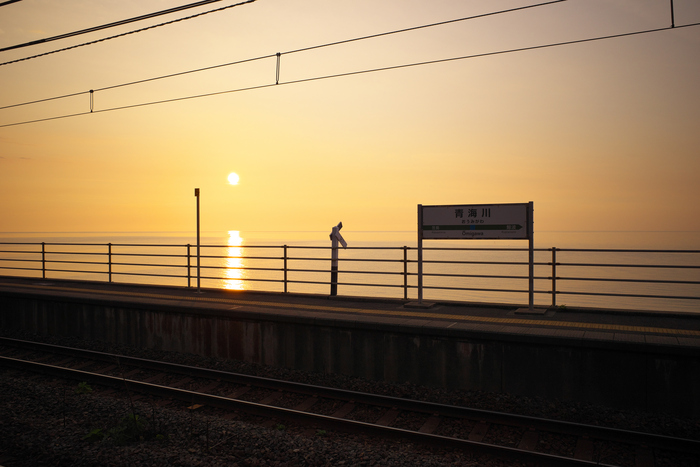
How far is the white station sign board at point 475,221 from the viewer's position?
9.85 metres

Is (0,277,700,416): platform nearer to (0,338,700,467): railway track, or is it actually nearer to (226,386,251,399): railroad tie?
(0,338,700,467): railway track

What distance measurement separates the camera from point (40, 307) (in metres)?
12.9

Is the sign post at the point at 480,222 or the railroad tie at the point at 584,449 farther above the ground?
the sign post at the point at 480,222

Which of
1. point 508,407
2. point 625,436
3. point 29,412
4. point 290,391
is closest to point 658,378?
point 625,436

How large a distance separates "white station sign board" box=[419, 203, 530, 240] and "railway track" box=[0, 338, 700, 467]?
4.10m

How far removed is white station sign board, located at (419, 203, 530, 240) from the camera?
9.85 m

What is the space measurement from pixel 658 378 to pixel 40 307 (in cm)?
1302

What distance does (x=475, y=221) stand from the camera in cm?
1021

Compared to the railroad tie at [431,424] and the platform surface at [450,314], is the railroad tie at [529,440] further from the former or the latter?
the platform surface at [450,314]

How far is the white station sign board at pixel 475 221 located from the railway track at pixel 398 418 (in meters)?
4.10

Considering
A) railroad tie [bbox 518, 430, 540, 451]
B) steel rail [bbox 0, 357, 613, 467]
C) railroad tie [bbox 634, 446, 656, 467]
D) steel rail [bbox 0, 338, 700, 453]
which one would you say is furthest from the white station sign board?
steel rail [bbox 0, 357, 613, 467]

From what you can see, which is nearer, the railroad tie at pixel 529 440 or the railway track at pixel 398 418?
the railway track at pixel 398 418

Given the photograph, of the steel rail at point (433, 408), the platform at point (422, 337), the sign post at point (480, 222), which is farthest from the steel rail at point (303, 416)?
the sign post at point (480, 222)

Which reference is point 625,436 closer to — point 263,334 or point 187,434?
point 187,434
